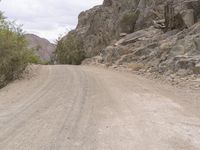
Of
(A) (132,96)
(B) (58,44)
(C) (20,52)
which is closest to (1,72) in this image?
(C) (20,52)

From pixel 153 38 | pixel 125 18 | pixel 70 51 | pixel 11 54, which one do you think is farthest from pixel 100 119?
pixel 70 51

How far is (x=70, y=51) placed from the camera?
5294 centimetres

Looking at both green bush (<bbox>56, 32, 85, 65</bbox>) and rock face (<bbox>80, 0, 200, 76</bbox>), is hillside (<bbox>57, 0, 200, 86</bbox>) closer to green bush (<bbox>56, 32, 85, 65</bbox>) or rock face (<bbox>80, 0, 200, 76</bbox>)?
rock face (<bbox>80, 0, 200, 76</bbox>)

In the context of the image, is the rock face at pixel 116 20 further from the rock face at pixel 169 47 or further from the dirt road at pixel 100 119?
the dirt road at pixel 100 119

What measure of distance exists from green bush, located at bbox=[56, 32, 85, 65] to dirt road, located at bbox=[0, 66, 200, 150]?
34790 millimetres

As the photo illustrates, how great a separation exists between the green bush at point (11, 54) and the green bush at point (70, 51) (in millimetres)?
26739

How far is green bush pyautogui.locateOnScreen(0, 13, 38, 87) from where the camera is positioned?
22672 millimetres

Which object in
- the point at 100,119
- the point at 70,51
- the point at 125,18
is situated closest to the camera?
the point at 100,119

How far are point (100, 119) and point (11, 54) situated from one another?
45.0 feet

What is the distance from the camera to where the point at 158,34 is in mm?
31266

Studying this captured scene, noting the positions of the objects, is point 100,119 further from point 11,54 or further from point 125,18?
point 125,18

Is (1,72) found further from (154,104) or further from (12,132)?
(12,132)

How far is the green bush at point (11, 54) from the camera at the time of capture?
74.4ft

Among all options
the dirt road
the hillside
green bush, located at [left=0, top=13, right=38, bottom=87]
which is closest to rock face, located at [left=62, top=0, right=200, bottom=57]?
the hillside
